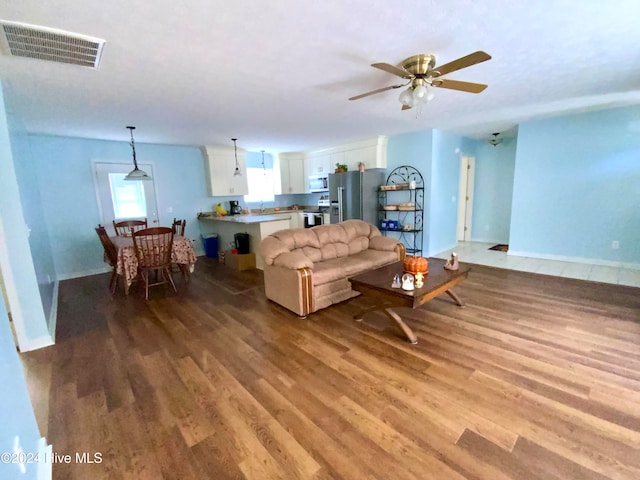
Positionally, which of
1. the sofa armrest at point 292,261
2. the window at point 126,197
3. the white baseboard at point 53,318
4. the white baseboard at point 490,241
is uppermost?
the window at point 126,197

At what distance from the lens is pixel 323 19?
5.78 ft

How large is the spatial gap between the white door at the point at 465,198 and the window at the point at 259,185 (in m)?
4.83

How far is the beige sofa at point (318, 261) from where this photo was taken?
10.1ft

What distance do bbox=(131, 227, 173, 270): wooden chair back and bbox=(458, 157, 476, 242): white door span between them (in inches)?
242

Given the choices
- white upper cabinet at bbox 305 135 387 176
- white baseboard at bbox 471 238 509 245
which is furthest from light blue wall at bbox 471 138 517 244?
white upper cabinet at bbox 305 135 387 176

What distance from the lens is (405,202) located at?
5762 millimetres

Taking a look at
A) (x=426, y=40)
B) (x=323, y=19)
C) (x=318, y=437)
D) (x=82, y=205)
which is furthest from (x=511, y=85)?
(x=82, y=205)

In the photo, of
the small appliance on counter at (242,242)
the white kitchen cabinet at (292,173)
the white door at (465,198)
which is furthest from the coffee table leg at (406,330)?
the white kitchen cabinet at (292,173)

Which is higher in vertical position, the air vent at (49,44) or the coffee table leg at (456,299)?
the air vent at (49,44)

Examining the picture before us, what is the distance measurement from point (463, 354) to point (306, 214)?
5425 millimetres

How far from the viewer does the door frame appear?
21.6 ft

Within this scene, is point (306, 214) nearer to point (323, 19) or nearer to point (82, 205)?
point (82, 205)

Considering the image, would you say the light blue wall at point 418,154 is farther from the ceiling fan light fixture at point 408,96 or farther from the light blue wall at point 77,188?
the light blue wall at point 77,188

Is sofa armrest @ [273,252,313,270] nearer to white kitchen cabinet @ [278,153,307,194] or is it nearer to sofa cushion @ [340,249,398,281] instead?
sofa cushion @ [340,249,398,281]
